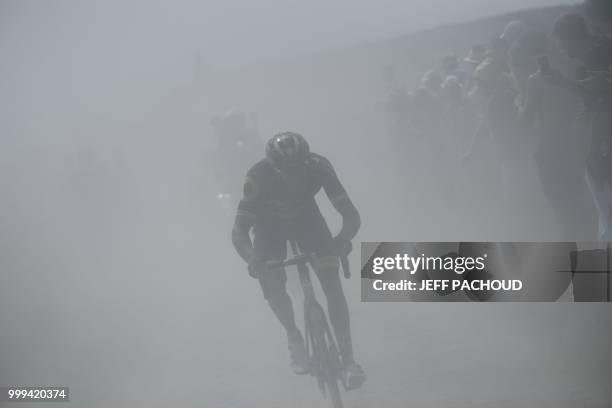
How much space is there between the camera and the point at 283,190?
234 inches

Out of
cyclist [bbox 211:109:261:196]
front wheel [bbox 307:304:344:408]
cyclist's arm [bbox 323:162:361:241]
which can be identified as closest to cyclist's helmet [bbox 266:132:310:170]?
cyclist's arm [bbox 323:162:361:241]

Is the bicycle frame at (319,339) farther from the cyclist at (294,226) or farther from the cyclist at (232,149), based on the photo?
the cyclist at (232,149)

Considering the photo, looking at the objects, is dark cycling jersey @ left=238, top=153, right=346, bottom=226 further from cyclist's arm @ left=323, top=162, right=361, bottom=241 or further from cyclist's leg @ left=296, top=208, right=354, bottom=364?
cyclist's leg @ left=296, top=208, right=354, bottom=364

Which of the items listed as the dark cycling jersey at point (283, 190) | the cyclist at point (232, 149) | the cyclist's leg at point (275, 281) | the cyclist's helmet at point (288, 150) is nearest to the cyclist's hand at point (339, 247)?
the dark cycling jersey at point (283, 190)

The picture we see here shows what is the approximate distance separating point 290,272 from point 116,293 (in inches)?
206

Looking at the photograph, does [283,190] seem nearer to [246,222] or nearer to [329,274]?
[246,222]

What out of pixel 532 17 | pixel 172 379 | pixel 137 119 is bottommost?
pixel 172 379

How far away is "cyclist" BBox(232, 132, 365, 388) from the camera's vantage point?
5703mm

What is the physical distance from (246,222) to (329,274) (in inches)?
31.4

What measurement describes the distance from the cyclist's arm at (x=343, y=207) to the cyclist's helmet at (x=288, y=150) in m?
A: 0.28

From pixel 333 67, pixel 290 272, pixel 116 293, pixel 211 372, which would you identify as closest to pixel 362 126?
pixel 333 67

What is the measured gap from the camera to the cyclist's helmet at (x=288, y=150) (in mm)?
5672

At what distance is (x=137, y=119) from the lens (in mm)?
26047

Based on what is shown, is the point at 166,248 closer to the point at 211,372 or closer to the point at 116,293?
the point at 116,293
